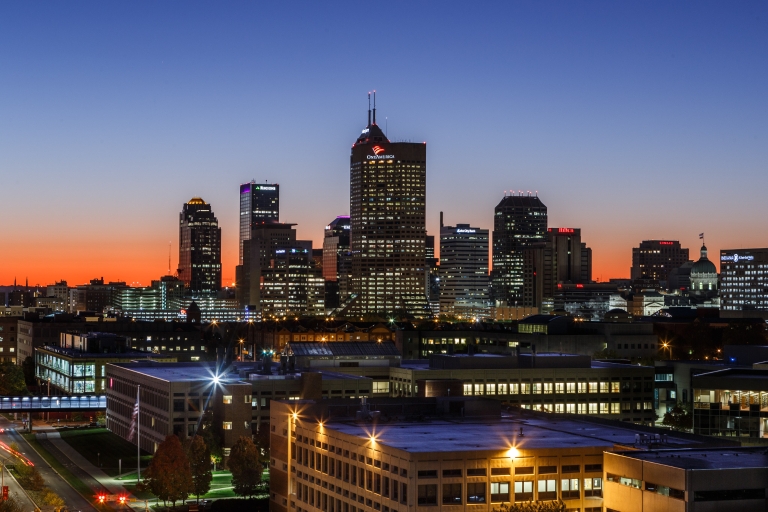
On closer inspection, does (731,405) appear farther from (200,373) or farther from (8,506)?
(8,506)

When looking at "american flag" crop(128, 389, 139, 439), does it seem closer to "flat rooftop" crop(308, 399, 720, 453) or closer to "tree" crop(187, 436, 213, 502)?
"tree" crop(187, 436, 213, 502)

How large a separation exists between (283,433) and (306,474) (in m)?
5.94

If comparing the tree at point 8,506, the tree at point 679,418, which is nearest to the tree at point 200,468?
the tree at point 8,506

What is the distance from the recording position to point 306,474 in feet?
310

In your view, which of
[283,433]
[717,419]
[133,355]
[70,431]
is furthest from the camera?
[133,355]

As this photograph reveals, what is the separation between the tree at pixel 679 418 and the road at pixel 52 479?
200ft

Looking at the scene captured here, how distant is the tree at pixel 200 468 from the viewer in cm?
10790

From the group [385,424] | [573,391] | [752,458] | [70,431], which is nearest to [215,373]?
[70,431]

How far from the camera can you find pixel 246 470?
107000 mm

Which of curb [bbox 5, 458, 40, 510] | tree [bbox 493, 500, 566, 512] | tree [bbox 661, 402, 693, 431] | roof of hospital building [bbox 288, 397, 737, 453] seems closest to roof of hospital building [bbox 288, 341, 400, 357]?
tree [bbox 661, 402, 693, 431]

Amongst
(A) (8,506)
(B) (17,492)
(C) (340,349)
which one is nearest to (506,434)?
(A) (8,506)

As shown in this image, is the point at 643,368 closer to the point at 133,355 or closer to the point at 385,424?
the point at 385,424

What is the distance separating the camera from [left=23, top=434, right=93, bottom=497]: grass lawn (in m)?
110

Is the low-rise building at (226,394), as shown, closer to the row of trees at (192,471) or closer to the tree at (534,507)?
the row of trees at (192,471)
